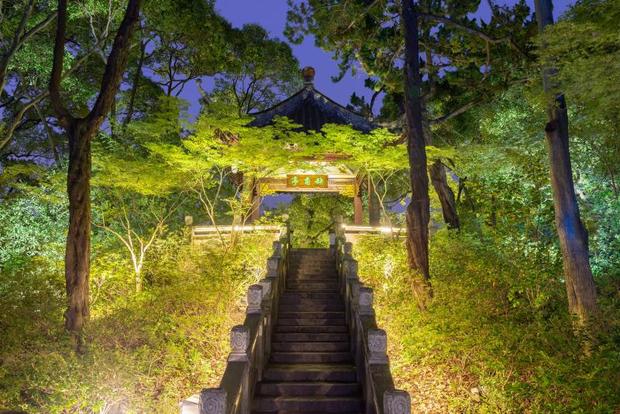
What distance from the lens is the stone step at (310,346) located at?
9.89 meters

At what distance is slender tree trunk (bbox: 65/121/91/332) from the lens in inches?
338

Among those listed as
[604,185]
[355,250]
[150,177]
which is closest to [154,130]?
[150,177]

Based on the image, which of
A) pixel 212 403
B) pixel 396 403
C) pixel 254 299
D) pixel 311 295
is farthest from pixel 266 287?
pixel 396 403

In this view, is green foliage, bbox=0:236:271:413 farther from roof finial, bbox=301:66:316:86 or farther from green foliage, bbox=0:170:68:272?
roof finial, bbox=301:66:316:86

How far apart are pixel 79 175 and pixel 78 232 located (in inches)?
41.6

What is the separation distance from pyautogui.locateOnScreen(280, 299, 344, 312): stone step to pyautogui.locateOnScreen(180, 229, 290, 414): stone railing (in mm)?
1199

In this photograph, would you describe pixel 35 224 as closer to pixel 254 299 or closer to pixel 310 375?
pixel 254 299

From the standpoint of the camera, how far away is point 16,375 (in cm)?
813

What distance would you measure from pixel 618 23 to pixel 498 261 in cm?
567

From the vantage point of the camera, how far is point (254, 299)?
28.5 ft

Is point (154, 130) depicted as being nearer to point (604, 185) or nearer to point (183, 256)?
point (183, 256)

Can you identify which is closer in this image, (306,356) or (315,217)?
(306,356)

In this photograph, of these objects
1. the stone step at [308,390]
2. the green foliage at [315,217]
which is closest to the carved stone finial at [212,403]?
the stone step at [308,390]

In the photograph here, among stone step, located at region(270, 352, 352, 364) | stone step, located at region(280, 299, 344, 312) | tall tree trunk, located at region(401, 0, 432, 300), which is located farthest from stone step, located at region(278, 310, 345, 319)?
tall tree trunk, located at region(401, 0, 432, 300)
